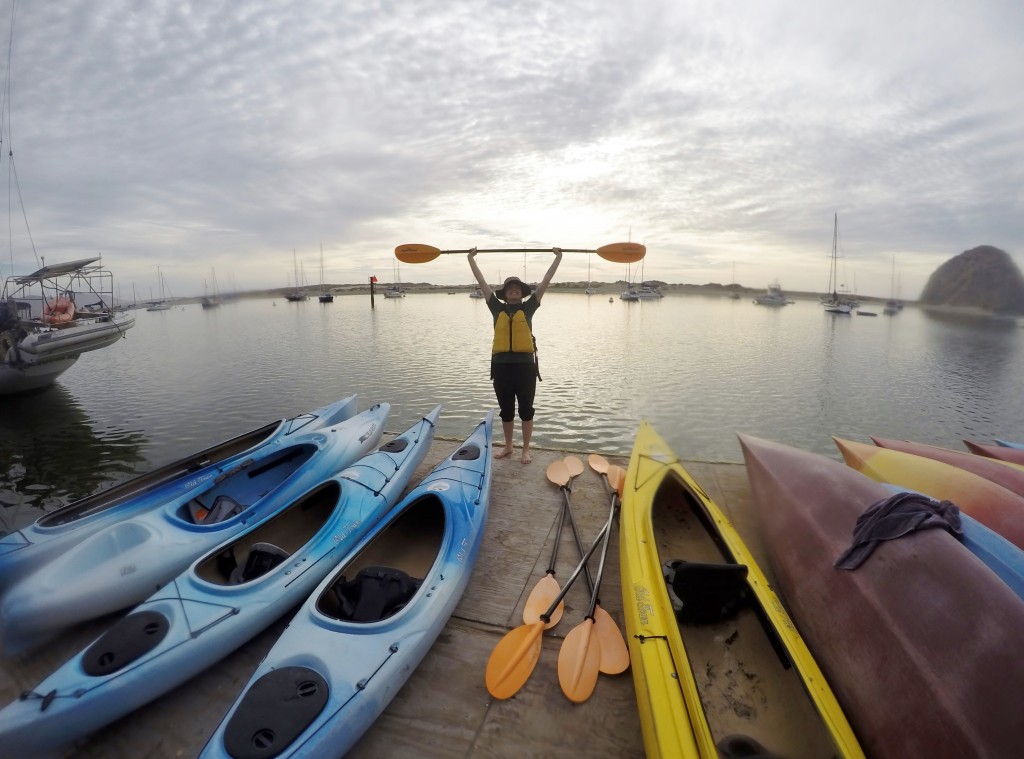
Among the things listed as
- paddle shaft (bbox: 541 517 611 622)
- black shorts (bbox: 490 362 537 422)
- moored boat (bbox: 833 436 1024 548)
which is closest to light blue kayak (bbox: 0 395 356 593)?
black shorts (bbox: 490 362 537 422)

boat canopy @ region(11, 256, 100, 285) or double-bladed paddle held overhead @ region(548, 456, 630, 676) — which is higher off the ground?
boat canopy @ region(11, 256, 100, 285)

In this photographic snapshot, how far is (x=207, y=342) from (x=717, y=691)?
27276 mm

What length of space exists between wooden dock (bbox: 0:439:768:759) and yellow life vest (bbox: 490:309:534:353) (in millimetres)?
2230

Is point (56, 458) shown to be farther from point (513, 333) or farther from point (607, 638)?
point (607, 638)

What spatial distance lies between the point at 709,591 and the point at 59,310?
19.5 meters

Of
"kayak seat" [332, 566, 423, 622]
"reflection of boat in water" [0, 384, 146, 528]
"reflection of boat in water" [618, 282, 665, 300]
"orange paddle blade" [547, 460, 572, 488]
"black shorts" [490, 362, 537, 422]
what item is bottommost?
"reflection of boat in water" [0, 384, 146, 528]

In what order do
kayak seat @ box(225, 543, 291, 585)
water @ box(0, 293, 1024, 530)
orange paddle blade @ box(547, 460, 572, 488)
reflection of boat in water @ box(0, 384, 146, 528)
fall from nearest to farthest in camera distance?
kayak seat @ box(225, 543, 291, 585) → orange paddle blade @ box(547, 460, 572, 488) → reflection of boat in water @ box(0, 384, 146, 528) → water @ box(0, 293, 1024, 530)

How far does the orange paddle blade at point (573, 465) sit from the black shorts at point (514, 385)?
0.66 meters

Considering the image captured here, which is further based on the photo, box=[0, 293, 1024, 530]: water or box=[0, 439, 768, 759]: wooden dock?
box=[0, 293, 1024, 530]: water

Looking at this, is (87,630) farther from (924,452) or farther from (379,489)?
(924,452)

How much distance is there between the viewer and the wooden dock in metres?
2.15

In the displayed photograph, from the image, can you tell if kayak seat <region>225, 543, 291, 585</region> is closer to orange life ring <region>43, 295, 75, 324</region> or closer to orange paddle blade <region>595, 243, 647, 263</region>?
orange paddle blade <region>595, 243, 647, 263</region>

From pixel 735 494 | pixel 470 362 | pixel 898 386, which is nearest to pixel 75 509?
pixel 735 494

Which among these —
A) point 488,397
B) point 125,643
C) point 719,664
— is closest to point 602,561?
point 719,664
